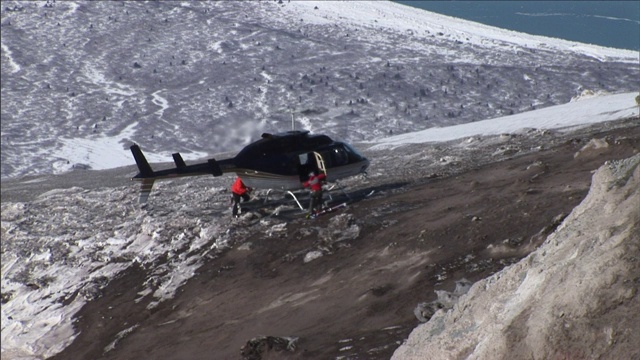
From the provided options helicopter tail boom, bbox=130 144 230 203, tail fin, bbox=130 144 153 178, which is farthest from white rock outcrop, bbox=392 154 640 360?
tail fin, bbox=130 144 153 178

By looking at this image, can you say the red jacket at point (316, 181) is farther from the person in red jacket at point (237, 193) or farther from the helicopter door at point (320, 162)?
the person in red jacket at point (237, 193)

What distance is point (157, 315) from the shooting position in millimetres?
16266

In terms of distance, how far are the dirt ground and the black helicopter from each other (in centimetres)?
110

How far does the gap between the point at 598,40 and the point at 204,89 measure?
29.9 metres

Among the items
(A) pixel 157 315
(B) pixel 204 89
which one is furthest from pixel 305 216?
(B) pixel 204 89

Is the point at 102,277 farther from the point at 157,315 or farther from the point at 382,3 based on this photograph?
the point at 382,3

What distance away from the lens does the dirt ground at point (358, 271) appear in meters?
12.5

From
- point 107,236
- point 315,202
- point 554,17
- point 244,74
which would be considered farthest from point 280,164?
point 554,17

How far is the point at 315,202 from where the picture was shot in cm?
1861

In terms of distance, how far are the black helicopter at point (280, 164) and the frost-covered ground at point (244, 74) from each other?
19.2 meters

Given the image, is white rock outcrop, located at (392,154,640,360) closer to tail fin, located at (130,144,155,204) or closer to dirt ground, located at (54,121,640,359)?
dirt ground, located at (54,121,640,359)

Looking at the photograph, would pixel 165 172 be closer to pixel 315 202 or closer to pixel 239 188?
pixel 239 188

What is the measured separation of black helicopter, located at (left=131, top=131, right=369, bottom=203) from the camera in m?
18.9

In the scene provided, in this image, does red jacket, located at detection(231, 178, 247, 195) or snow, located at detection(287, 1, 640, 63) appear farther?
snow, located at detection(287, 1, 640, 63)
